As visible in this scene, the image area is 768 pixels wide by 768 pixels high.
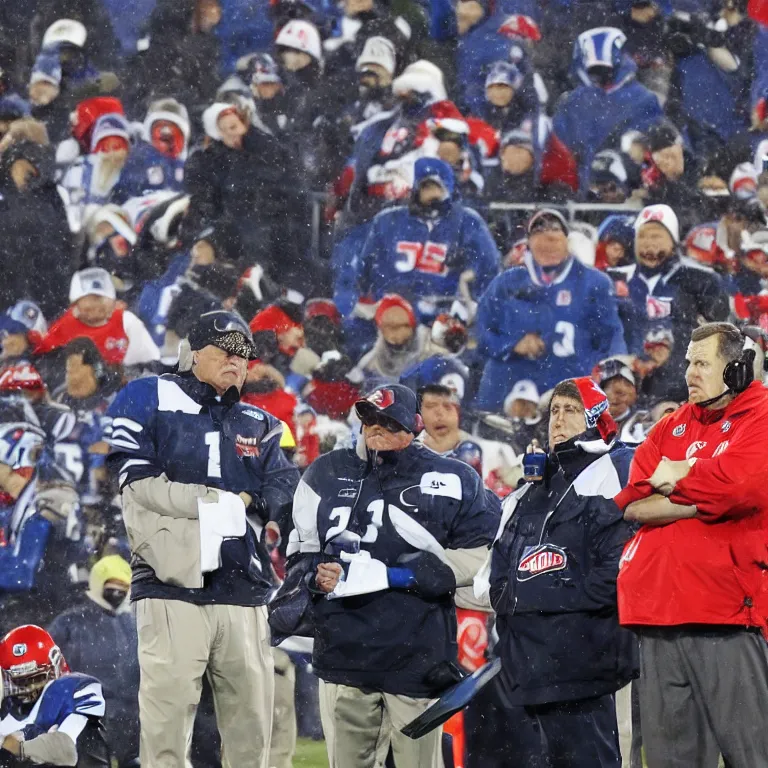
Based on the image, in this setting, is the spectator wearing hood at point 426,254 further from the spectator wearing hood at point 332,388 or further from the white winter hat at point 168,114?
the white winter hat at point 168,114

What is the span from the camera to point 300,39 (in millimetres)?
8766

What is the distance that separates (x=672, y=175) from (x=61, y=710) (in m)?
5.12

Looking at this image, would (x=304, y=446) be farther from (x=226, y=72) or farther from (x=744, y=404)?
(x=744, y=404)

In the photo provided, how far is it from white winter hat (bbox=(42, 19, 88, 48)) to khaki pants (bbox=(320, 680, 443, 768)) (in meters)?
5.84

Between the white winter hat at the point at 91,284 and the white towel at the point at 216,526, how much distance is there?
164 inches

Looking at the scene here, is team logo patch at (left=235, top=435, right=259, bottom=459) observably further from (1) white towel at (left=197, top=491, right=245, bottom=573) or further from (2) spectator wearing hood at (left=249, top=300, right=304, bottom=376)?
(2) spectator wearing hood at (left=249, top=300, right=304, bottom=376)

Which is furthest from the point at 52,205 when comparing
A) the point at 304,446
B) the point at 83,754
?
the point at 83,754

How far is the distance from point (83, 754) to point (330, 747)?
1481 mm

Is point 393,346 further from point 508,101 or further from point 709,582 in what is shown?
→ point 709,582

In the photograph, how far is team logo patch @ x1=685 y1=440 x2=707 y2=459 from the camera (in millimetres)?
3602

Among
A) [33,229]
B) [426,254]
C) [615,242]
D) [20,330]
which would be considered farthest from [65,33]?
[615,242]

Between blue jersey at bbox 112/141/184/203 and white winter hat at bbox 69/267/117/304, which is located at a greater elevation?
blue jersey at bbox 112/141/184/203

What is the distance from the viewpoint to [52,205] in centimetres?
845

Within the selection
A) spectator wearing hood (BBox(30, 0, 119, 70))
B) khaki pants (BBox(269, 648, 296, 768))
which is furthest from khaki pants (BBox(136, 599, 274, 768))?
spectator wearing hood (BBox(30, 0, 119, 70))
